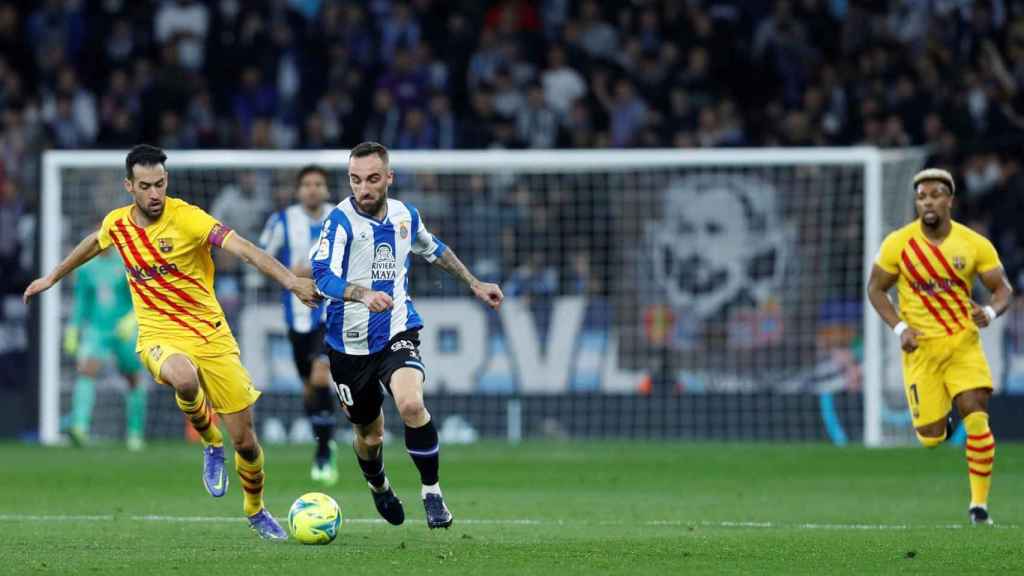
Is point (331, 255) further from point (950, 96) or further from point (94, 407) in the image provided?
point (950, 96)

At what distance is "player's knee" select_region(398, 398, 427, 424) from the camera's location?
9453 mm

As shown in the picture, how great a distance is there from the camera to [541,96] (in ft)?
72.1

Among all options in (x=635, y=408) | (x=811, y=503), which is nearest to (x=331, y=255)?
(x=811, y=503)

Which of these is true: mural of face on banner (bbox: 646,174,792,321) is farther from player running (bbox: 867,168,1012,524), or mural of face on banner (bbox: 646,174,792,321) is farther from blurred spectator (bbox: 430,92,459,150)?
player running (bbox: 867,168,1012,524)

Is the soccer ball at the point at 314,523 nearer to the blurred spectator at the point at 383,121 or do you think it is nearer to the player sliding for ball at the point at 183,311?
the player sliding for ball at the point at 183,311

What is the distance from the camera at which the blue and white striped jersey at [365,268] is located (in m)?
9.57

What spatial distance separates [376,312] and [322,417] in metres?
5.02

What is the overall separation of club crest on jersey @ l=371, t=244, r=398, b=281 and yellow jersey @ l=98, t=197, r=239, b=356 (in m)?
0.85

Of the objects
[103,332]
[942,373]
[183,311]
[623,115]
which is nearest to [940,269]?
[942,373]

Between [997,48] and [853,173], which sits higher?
[997,48]

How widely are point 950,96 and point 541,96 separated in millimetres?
4928

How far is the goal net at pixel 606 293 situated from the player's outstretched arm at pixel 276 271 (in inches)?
365

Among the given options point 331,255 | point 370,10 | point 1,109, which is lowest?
point 331,255

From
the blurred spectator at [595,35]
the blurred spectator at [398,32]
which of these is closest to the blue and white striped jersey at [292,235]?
the blurred spectator at [398,32]
